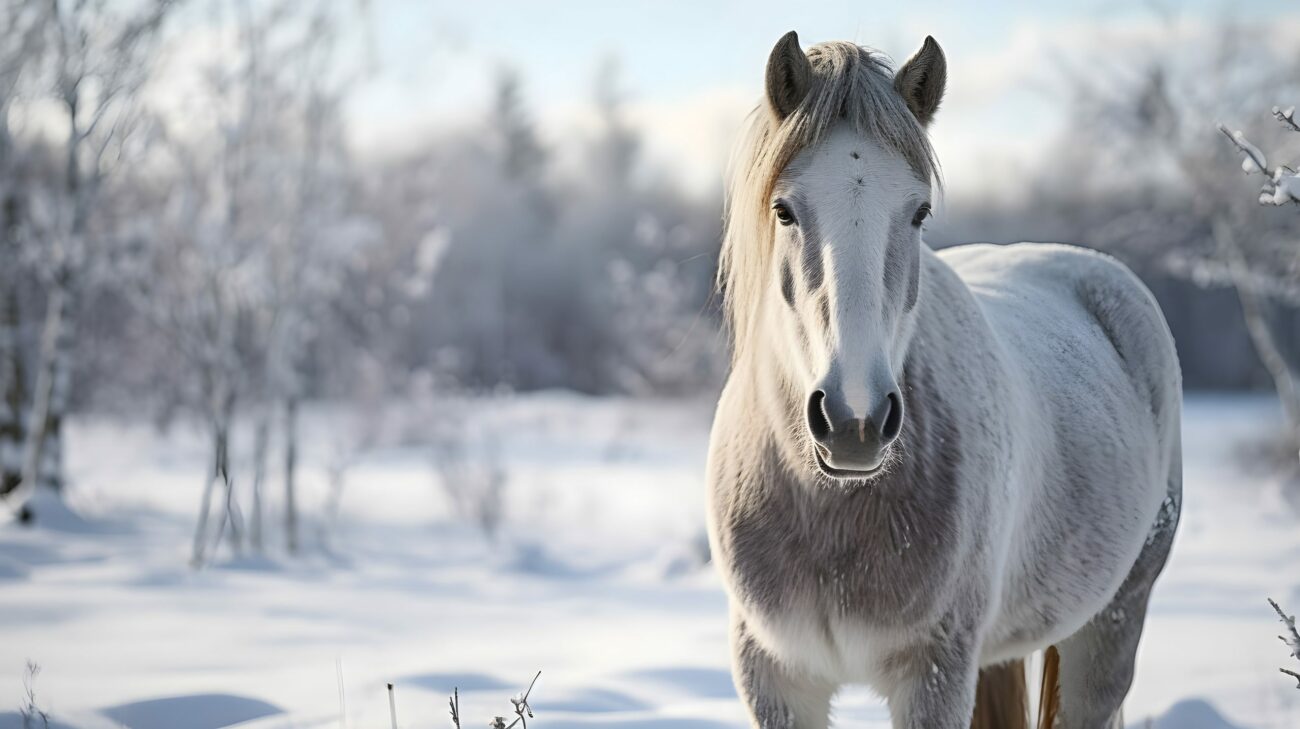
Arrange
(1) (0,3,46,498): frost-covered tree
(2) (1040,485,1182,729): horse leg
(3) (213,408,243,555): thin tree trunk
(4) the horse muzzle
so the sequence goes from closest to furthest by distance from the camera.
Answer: (4) the horse muzzle → (2) (1040,485,1182,729): horse leg → (3) (213,408,243,555): thin tree trunk → (1) (0,3,46,498): frost-covered tree

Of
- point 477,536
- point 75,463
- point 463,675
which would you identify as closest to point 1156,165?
point 477,536

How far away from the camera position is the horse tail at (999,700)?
2.88 m

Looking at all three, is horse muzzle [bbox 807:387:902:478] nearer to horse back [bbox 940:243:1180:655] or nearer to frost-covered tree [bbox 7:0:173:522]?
horse back [bbox 940:243:1180:655]

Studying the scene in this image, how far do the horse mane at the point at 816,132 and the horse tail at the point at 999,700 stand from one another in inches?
58.7

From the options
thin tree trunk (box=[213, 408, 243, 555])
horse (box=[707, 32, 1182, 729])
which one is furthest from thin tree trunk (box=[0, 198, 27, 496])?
horse (box=[707, 32, 1182, 729])

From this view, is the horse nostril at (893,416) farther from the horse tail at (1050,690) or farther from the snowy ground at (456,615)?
the snowy ground at (456,615)

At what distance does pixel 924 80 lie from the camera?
205cm

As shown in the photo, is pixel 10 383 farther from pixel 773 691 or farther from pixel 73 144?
pixel 773 691

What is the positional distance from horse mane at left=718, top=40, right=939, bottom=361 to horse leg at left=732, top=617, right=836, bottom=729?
741 millimetres

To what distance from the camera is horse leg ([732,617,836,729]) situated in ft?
6.93

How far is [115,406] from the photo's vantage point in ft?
58.8

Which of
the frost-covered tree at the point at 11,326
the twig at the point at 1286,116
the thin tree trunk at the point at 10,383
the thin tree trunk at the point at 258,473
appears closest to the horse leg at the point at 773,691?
the twig at the point at 1286,116

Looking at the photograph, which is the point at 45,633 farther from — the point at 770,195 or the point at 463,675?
the point at 770,195

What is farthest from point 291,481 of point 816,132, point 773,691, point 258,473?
point 816,132
